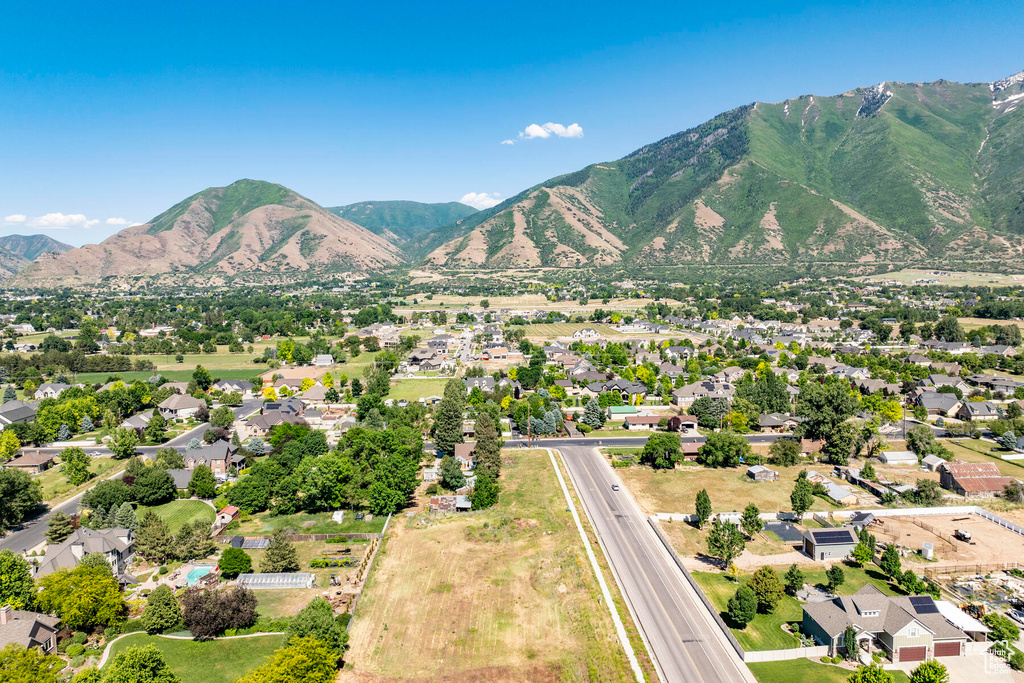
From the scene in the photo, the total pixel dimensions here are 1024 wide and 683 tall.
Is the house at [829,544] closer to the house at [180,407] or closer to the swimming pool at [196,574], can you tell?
the swimming pool at [196,574]

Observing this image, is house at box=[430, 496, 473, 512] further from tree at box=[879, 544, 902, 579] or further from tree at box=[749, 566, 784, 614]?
tree at box=[879, 544, 902, 579]

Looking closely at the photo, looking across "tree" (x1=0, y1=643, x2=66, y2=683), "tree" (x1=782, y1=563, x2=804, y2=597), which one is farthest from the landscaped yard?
"tree" (x1=782, y1=563, x2=804, y2=597)

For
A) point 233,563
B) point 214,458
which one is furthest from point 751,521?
point 214,458

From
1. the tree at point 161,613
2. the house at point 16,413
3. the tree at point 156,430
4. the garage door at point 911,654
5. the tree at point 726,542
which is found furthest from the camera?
the house at point 16,413

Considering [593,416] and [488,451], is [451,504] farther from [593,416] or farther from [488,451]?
[593,416]

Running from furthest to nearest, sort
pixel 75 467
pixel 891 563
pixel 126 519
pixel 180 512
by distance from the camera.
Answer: pixel 75 467 → pixel 180 512 → pixel 126 519 → pixel 891 563

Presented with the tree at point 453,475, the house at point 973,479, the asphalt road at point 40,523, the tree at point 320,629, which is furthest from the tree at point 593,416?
the asphalt road at point 40,523
